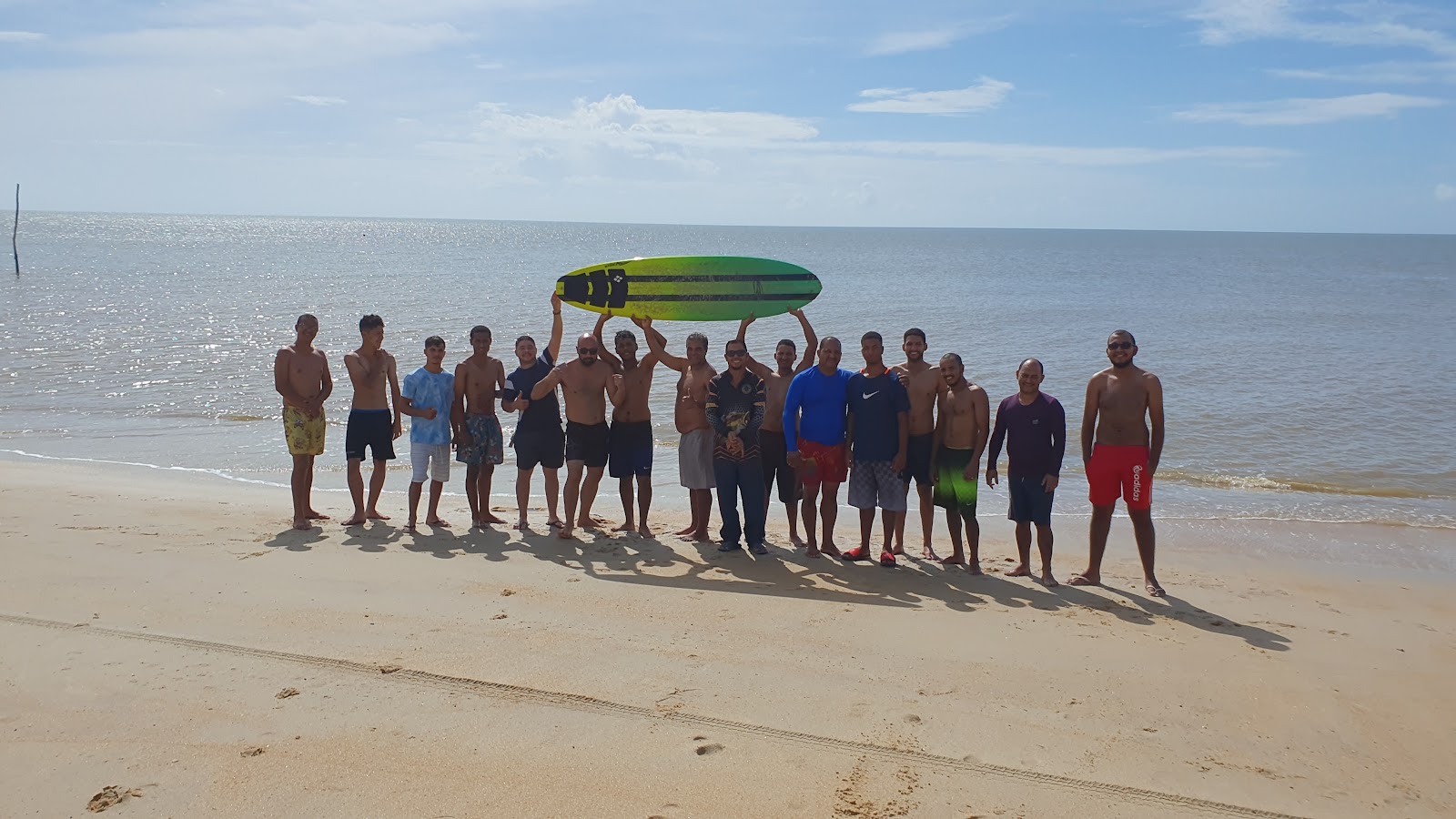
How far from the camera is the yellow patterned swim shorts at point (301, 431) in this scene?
8.05 m

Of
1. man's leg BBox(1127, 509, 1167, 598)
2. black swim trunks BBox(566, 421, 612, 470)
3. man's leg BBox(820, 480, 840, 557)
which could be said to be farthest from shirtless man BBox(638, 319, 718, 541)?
man's leg BBox(1127, 509, 1167, 598)

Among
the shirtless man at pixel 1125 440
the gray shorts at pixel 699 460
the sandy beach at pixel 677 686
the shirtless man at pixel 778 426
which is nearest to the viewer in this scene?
the sandy beach at pixel 677 686

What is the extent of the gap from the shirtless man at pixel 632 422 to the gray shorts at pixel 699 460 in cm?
30

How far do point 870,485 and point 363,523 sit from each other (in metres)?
4.01

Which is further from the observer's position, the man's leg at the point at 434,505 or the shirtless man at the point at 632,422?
the man's leg at the point at 434,505

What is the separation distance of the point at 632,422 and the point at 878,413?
6.53ft

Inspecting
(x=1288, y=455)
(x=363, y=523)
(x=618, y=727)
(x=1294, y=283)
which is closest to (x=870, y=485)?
(x=618, y=727)

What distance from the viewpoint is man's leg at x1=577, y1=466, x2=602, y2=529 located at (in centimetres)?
809

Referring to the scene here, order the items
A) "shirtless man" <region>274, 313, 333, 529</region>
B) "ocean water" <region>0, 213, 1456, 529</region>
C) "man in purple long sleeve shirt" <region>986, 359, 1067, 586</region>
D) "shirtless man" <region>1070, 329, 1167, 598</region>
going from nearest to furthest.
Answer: "shirtless man" <region>1070, 329, 1167, 598</region> → "man in purple long sleeve shirt" <region>986, 359, 1067, 586</region> → "shirtless man" <region>274, 313, 333, 529</region> → "ocean water" <region>0, 213, 1456, 529</region>

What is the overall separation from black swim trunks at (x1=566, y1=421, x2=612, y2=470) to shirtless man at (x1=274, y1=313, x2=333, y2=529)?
1891 millimetres

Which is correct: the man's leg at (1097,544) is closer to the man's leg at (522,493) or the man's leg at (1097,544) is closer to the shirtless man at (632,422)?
the shirtless man at (632,422)

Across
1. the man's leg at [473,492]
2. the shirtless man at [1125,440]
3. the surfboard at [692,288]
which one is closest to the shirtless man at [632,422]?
the man's leg at [473,492]

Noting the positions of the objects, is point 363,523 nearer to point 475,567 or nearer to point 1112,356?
point 475,567

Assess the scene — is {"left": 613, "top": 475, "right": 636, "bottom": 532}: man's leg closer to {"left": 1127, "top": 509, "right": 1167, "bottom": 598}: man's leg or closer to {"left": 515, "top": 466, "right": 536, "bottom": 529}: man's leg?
{"left": 515, "top": 466, "right": 536, "bottom": 529}: man's leg
